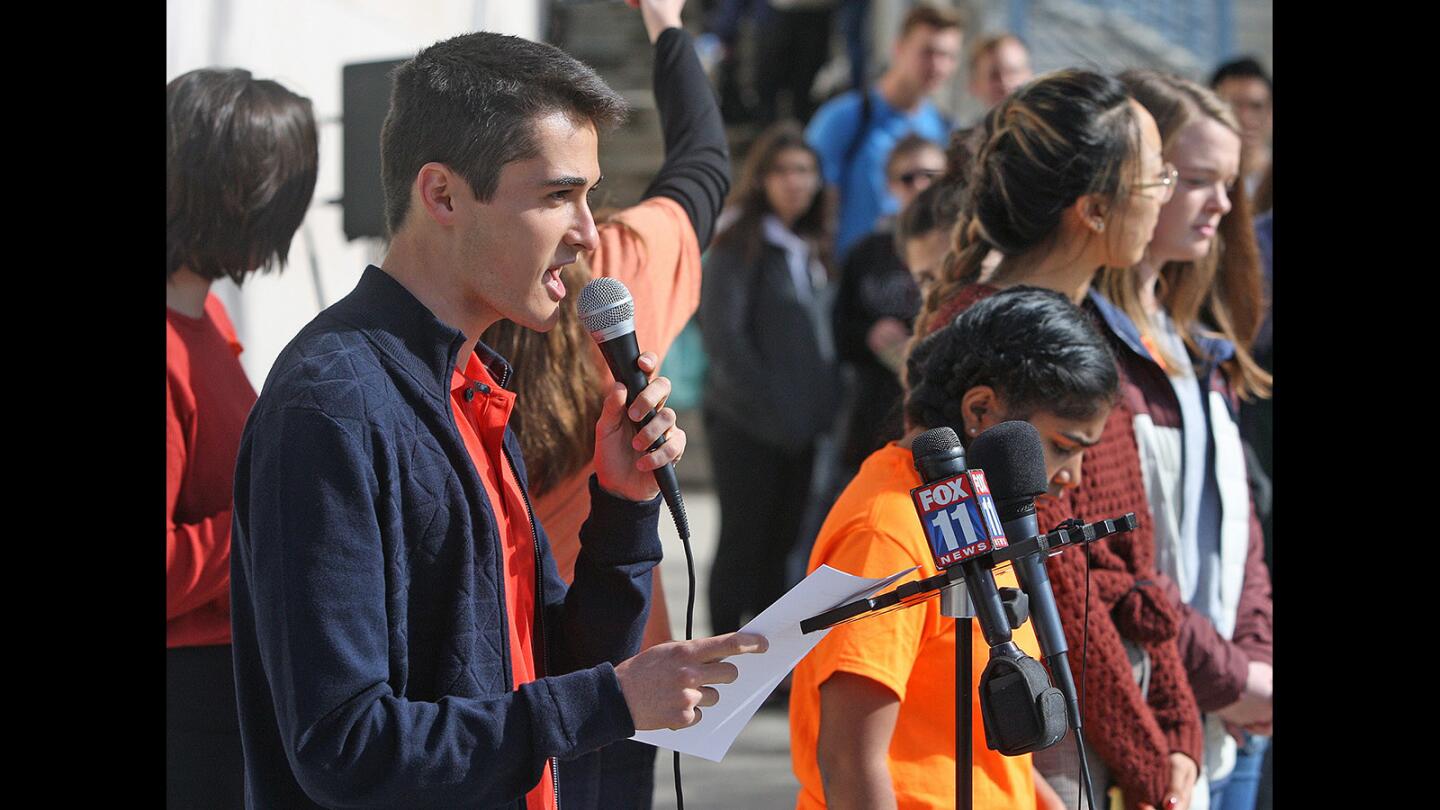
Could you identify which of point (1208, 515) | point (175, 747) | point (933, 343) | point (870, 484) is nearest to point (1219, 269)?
point (1208, 515)

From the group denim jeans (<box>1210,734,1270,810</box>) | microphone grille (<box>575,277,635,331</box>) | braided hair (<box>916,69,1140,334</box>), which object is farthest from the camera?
denim jeans (<box>1210,734,1270,810</box>)

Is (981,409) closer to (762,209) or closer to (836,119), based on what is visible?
(762,209)

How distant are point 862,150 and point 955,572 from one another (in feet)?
16.9

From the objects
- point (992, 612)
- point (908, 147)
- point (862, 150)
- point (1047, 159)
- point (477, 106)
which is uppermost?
point (862, 150)

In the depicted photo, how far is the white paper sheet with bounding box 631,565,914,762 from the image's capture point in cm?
164

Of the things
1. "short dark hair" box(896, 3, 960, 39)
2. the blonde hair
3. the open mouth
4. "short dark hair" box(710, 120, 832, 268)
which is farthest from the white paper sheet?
"short dark hair" box(896, 3, 960, 39)

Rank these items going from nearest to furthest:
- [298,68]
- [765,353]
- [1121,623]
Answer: [1121,623]
[298,68]
[765,353]

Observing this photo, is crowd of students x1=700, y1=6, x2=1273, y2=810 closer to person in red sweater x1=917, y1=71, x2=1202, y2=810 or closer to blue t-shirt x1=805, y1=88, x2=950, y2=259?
person in red sweater x1=917, y1=71, x2=1202, y2=810

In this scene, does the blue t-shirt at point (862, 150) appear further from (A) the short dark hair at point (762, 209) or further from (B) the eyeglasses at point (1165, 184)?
(B) the eyeglasses at point (1165, 184)

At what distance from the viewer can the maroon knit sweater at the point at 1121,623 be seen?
2391mm

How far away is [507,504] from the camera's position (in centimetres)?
178

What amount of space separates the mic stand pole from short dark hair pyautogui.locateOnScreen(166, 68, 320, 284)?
138 centimetres

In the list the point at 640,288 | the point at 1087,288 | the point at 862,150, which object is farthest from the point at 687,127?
the point at 862,150

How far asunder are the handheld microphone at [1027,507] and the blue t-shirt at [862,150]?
464 cm
